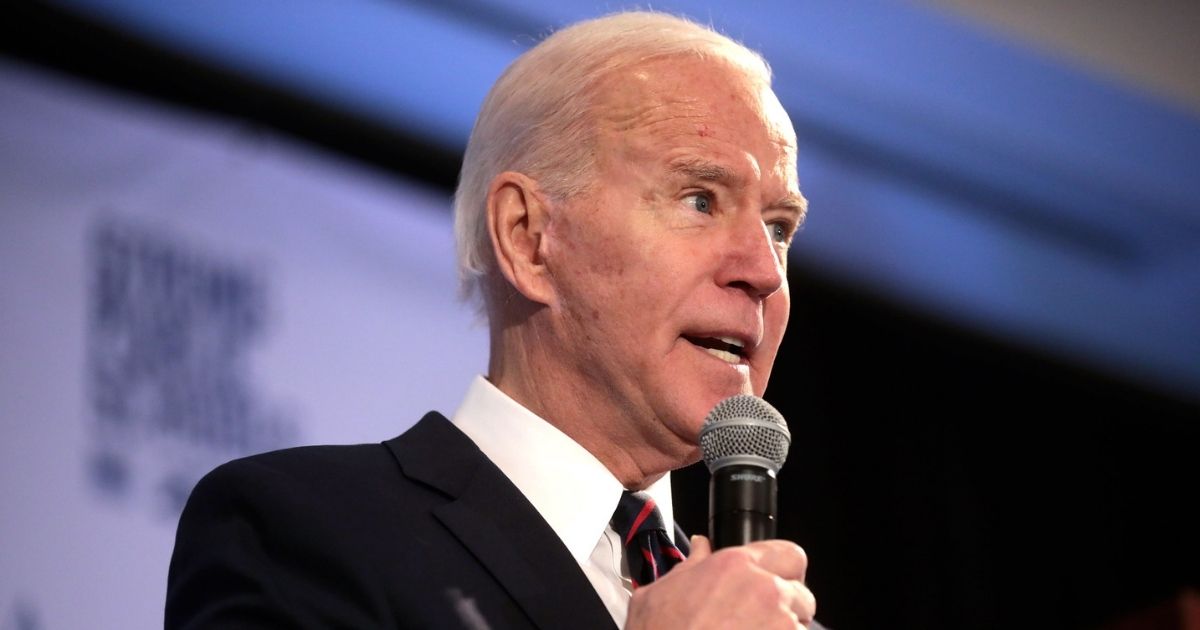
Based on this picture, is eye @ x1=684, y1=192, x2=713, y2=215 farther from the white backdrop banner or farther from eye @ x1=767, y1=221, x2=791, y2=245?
the white backdrop banner

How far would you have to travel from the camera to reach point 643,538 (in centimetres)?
184

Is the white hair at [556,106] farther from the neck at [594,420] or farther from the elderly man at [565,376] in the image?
the neck at [594,420]

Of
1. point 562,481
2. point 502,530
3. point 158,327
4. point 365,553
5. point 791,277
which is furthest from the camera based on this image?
point 791,277

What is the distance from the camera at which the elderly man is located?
5.23ft


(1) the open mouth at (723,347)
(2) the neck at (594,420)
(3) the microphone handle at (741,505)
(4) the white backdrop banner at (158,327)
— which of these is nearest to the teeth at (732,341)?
(1) the open mouth at (723,347)

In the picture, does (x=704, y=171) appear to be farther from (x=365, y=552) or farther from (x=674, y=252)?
(x=365, y=552)

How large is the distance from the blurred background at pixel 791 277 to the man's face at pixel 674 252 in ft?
2.12

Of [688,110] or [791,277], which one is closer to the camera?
[688,110]

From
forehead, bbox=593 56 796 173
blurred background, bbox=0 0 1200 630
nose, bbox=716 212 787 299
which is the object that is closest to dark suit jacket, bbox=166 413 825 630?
nose, bbox=716 212 787 299

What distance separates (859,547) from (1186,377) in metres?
1.70

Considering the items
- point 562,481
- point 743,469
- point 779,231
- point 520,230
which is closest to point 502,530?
point 562,481

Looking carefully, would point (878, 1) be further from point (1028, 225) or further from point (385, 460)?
point (385, 460)

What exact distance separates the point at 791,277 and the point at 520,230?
2.73m

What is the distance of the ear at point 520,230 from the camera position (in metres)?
1.98
